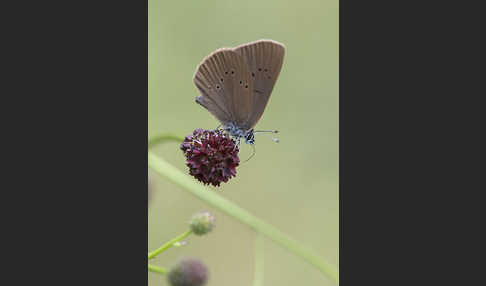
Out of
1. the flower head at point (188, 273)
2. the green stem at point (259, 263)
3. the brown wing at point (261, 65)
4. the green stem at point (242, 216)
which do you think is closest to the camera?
the flower head at point (188, 273)

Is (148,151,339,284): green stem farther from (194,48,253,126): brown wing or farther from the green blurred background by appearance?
(194,48,253,126): brown wing

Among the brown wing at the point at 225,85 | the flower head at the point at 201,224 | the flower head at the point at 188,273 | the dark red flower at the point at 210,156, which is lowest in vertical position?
the flower head at the point at 188,273

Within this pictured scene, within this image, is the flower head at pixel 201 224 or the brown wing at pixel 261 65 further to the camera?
the brown wing at pixel 261 65

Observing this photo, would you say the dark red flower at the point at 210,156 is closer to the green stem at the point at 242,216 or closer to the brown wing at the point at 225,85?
the brown wing at the point at 225,85

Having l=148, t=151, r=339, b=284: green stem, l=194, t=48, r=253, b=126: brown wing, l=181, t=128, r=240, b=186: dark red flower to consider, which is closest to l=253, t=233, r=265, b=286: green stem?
l=148, t=151, r=339, b=284: green stem

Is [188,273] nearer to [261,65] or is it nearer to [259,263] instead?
[259,263]

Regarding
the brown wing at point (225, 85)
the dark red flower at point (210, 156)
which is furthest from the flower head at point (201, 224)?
the brown wing at point (225, 85)
